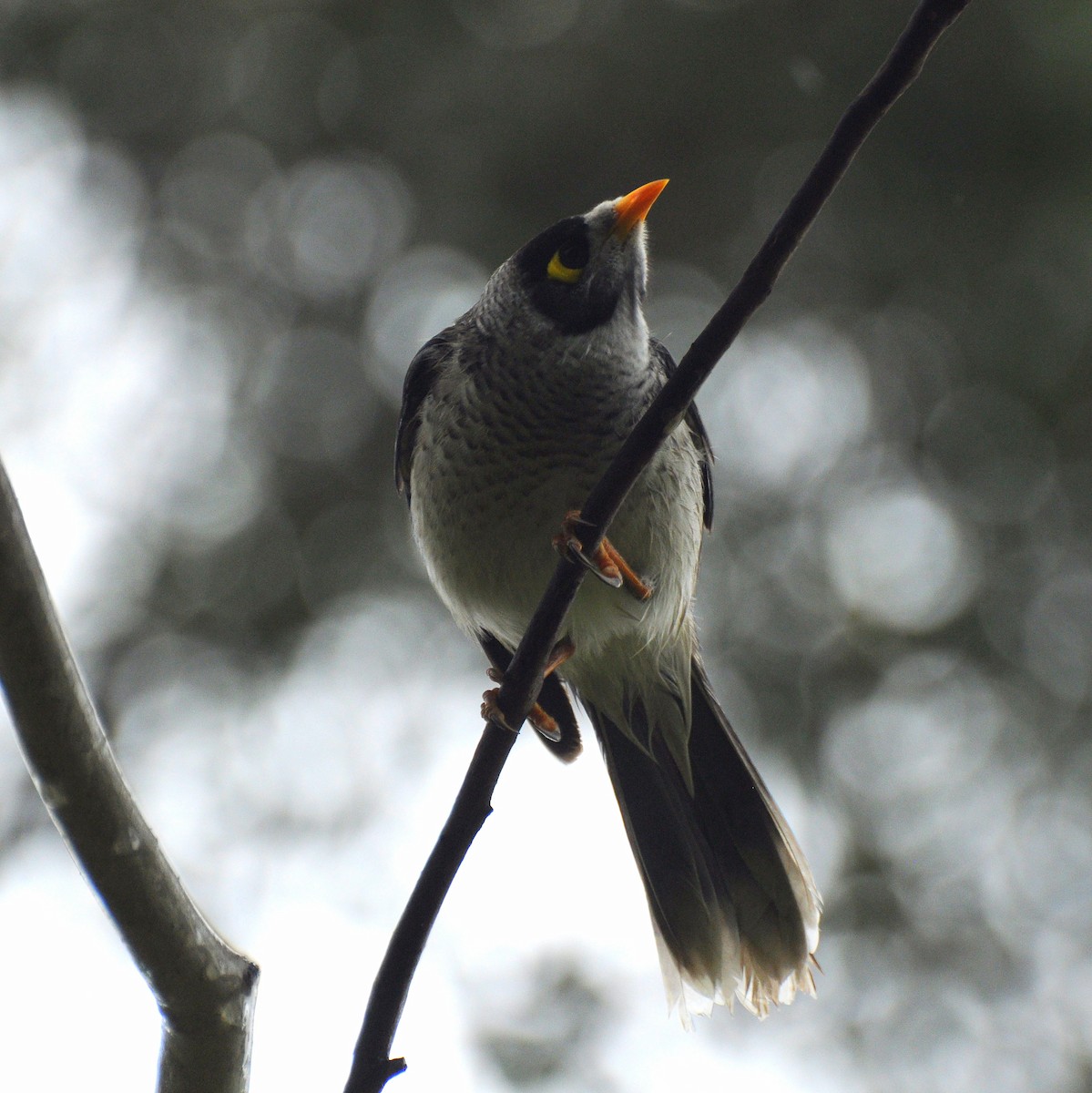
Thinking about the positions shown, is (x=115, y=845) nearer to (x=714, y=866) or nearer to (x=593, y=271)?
(x=714, y=866)

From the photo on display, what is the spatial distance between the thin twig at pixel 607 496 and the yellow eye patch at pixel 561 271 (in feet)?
5.58

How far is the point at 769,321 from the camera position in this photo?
7957mm

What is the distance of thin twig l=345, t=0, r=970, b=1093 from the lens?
1794mm

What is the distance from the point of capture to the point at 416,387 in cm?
407

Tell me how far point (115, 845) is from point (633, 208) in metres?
2.51

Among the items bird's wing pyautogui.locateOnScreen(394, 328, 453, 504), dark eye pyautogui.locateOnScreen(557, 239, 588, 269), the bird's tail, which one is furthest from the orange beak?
the bird's tail

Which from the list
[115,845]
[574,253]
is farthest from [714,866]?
[115,845]

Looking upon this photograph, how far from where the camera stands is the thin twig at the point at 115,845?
1.64 meters

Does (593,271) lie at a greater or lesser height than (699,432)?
greater

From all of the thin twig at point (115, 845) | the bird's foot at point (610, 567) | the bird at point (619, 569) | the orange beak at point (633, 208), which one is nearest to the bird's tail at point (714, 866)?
the bird at point (619, 569)

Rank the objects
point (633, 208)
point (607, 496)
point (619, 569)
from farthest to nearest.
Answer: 1. point (633, 208)
2. point (619, 569)
3. point (607, 496)

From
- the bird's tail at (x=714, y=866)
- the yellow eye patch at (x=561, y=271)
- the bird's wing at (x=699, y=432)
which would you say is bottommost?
the bird's tail at (x=714, y=866)

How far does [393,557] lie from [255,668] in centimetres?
111

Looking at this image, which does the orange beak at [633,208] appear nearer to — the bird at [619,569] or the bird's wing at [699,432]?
the bird at [619,569]
